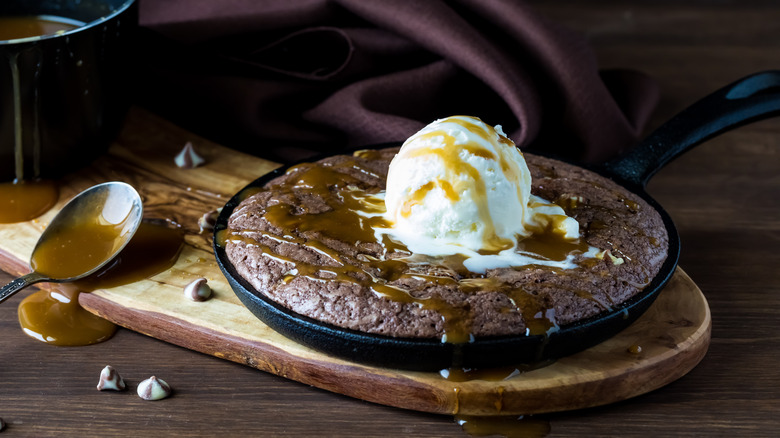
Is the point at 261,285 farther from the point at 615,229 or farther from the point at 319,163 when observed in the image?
the point at 615,229

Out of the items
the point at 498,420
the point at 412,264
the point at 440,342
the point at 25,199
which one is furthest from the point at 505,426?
the point at 25,199

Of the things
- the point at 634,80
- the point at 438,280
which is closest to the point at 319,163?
the point at 438,280

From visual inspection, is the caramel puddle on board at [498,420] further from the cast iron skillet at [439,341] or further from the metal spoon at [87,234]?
the metal spoon at [87,234]

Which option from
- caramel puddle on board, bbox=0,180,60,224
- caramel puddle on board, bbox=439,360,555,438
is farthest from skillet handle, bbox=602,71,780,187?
caramel puddle on board, bbox=0,180,60,224

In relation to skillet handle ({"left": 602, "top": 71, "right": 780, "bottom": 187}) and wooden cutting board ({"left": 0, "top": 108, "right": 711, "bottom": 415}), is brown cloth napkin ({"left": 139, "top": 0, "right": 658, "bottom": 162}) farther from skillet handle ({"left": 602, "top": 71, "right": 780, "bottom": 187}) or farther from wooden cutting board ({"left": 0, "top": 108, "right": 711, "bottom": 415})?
wooden cutting board ({"left": 0, "top": 108, "right": 711, "bottom": 415})

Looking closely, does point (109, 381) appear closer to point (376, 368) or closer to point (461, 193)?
point (376, 368)

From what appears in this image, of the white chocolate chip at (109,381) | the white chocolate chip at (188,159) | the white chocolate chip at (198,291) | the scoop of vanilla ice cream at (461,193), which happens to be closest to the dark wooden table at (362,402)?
the white chocolate chip at (109,381)
